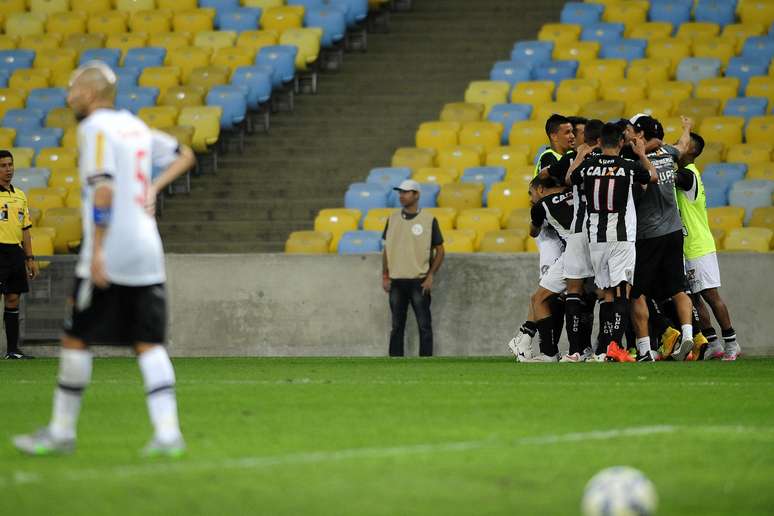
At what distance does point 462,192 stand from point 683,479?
13409 millimetres

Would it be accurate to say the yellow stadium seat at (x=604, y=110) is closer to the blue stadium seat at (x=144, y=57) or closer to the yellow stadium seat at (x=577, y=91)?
the yellow stadium seat at (x=577, y=91)

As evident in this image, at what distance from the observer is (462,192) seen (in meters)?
19.4

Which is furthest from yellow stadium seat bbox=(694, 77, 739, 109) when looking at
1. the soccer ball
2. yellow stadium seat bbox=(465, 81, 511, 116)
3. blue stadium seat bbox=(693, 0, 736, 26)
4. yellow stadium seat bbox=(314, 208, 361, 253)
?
the soccer ball

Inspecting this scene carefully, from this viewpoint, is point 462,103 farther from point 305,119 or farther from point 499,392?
point 499,392

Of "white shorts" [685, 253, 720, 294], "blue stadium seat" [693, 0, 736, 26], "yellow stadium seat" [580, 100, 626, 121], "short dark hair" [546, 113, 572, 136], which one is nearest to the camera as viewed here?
"short dark hair" [546, 113, 572, 136]

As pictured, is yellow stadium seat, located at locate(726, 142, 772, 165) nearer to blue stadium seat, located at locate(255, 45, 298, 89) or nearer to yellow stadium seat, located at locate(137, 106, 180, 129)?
blue stadium seat, located at locate(255, 45, 298, 89)

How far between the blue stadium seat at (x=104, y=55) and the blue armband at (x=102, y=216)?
17.8 m

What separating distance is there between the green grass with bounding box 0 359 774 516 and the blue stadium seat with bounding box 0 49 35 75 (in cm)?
1358

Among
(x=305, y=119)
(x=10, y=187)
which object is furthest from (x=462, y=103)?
(x=10, y=187)

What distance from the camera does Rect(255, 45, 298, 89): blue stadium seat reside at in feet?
75.8

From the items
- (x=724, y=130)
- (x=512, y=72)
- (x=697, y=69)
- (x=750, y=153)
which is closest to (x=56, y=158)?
→ (x=512, y=72)

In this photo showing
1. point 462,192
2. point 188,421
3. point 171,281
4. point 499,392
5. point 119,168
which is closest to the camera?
point 119,168

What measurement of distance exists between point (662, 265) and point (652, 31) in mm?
9247

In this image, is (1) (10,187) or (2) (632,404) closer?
(2) (632,404)
